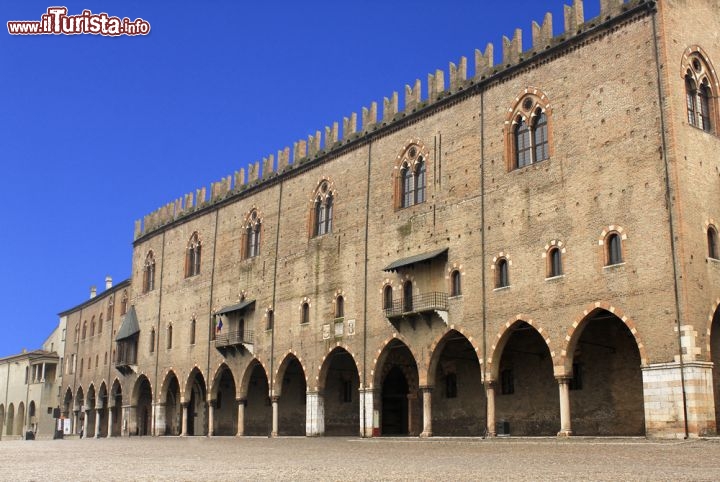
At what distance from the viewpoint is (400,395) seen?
33.5 metres

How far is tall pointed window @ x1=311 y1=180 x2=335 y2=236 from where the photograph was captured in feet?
109

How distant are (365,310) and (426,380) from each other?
13.8ft

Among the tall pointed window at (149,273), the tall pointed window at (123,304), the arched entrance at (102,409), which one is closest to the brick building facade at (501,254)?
the tall pointed window at (149,273)

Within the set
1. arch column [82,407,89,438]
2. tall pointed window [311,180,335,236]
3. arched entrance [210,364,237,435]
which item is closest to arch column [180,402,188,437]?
arched entrance [210,364,237,435]

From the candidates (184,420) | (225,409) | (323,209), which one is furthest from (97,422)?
(323,209)

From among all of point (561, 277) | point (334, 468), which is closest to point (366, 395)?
point (561, 277)

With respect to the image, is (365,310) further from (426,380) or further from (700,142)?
(700,142)

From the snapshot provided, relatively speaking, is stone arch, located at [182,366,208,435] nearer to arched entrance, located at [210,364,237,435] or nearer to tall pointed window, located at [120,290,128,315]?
arched entrance, located at [210,364,237,435]

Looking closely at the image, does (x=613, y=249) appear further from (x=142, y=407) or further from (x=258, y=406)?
(x=142, y=407)

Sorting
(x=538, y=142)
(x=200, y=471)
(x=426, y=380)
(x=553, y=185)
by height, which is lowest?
(x=200, y=471)

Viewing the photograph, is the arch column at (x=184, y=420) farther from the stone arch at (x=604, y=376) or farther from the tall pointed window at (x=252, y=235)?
the stone arch at (x=604, y=376)

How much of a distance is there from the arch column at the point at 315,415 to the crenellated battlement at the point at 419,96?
9837 mm

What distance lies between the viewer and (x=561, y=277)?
23.2 m

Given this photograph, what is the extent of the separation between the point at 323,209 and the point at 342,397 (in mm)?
8152
